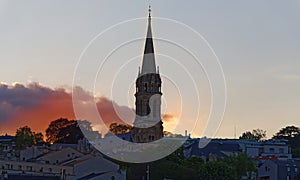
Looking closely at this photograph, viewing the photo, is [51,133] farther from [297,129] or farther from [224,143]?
[297,129]

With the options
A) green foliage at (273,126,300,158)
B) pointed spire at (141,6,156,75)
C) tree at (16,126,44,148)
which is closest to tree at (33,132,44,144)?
tree at (16,126,44,148)

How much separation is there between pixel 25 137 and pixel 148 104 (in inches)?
1139

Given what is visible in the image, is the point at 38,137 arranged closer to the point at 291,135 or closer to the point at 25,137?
the point at 25,137

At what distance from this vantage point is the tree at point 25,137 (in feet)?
444

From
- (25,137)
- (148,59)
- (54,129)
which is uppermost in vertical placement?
(148,59)

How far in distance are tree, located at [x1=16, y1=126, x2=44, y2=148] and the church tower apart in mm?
23525

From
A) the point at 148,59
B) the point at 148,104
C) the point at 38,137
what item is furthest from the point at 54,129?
the point at 148,104

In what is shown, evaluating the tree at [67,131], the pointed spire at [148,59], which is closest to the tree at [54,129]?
the tree at [67,131]

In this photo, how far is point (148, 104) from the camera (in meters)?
120

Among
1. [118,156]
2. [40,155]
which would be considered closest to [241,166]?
[118,156]

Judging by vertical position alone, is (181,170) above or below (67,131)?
below

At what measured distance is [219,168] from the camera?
92.4 m

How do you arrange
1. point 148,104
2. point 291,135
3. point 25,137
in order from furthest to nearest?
point 291,135 → point 25,137 → point 148,104

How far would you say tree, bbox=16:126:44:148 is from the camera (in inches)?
5330
